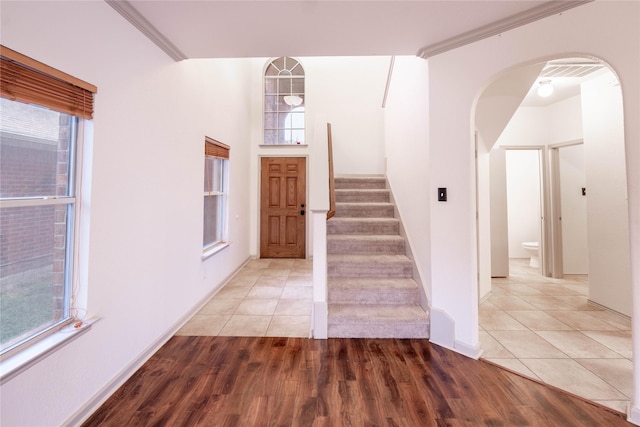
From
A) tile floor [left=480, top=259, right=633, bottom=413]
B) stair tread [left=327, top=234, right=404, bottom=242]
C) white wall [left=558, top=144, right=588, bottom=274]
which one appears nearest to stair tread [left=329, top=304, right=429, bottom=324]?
tile floor [left=480, top=259, right=633, bottom=413]

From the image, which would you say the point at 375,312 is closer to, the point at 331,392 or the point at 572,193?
the point at 331,392

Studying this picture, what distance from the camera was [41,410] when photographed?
1294 millimetres

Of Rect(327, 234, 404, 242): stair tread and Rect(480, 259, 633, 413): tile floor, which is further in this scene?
Rect(327, 234, 404, 242): stair tread

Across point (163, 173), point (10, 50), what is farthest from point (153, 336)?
point (10, 50)

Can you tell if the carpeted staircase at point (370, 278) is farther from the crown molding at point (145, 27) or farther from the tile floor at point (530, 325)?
the crown molding at point (145, 27)

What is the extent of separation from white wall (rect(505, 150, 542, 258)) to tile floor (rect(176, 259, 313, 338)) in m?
4.41

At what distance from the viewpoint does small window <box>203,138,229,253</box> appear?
3.50m

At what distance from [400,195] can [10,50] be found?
132 inches

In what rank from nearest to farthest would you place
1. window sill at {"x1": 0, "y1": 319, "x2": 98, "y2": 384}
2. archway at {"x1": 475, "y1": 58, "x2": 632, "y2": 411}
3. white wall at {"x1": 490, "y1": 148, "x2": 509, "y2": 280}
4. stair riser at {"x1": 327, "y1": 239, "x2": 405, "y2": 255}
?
window sill at {"x1": 0, "y1": 319, "x2": 98, "y2": 384} → archway at {"x1": 475, "y1": 58, "x2": 632, "y2": 411} → stair riser at {"x1": 327, "y1": 239, "x2": 405, "y2": 255} → white wall at {"x1": 490, "y1": 148, "x2": 509, "y2": 280}

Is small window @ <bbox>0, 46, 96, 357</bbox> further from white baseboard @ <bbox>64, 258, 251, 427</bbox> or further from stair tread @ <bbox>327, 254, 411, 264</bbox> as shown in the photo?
stair tread @ <bbox>327, 254, 411, 264</bbox>

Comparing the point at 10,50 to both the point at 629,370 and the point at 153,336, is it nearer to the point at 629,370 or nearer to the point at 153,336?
the point at 153,336

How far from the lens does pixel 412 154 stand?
115 inches

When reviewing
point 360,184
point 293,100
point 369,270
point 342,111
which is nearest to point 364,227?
point 369,270

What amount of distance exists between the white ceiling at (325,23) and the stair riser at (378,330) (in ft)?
7.73
